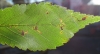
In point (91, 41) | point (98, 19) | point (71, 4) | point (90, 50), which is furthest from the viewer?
point (91, 41)

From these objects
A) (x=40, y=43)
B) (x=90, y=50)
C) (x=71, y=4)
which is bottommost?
(x=90, y=50)

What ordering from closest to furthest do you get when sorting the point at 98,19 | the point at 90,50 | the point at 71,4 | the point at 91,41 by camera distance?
the point at 98,19
the point at 71,4
the point at 90,50
the point at 91,41

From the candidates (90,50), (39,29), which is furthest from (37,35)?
(90,50)

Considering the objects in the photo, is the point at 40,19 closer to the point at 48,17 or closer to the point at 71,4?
the point at 48,17

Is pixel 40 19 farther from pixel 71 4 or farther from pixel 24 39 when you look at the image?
pixel 71 4

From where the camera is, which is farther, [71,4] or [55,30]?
[71,4]

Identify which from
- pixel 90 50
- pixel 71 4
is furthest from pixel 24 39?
pixel 90 50

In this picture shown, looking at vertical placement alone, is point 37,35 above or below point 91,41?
above
